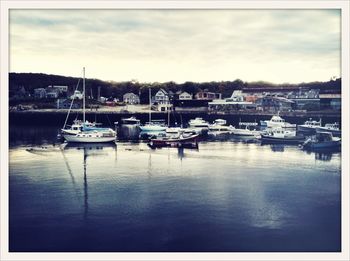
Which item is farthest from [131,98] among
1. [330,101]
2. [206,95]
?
[330,101]

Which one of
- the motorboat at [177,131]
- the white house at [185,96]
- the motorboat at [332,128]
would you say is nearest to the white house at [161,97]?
the white house at [185,96]

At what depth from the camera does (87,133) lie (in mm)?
8016

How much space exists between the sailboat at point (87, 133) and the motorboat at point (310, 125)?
360cm

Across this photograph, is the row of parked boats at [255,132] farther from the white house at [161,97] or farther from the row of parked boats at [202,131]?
the white house at [161,97]

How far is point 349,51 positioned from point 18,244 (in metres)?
4.69

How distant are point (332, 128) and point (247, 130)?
1856mm

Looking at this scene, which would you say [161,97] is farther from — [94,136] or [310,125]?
[310,125]

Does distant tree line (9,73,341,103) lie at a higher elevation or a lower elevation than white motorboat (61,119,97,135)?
higher

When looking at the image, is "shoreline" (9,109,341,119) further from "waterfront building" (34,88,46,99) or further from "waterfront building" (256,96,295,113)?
"waterfront building" (34,88,46,99)

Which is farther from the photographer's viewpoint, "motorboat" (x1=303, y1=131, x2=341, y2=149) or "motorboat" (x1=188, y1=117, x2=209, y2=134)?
"motorboat" (x1=188, y1=117, x2=209, y2=134)

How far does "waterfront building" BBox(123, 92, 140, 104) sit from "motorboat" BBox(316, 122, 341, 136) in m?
2.97

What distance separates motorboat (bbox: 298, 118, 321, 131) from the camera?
21.4ft

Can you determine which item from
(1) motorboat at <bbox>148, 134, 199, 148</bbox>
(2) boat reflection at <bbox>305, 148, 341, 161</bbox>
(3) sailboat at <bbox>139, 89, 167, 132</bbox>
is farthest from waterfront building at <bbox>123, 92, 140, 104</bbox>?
(2) boat reflection at <bbox>305, 148, 341, 161</bbox>

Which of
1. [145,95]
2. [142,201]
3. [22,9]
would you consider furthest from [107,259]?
[22,9]
